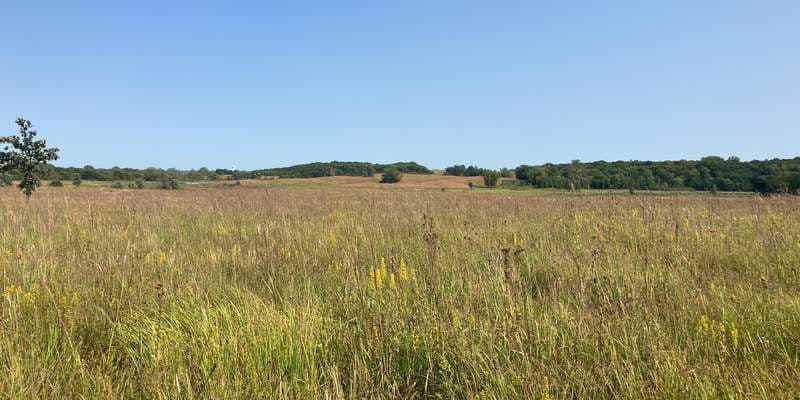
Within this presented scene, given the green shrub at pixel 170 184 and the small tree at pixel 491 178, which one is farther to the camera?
the small tree at pixel 491 178

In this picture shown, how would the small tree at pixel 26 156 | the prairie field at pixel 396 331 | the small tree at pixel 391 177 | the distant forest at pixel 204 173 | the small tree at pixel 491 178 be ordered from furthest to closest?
the small tree at pixel 391 177, the small tree at pixel 491 178, the distant forest at pixel 204 173, the small tree at pixel 26 156, the prairie field at pixel 396 331

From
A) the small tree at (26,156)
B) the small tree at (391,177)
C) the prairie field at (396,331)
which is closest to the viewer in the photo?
the prairie field at (396,331)

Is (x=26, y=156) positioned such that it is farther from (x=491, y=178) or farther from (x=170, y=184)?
(x=491, y=178)

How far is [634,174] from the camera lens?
1504 centimetres

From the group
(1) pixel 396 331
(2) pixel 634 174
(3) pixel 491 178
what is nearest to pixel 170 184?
(2) pixel 634 174

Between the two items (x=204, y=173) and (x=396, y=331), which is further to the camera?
(x=204, y=173)

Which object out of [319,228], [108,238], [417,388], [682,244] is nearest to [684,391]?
[417,388]

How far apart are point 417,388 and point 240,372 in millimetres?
819

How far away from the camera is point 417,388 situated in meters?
1.83

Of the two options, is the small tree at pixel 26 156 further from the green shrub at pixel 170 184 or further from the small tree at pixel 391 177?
the small tree at pixel 391 177

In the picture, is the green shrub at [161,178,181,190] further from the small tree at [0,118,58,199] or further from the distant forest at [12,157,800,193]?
the small tree at [0,118,58,199]

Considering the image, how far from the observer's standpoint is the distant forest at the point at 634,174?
9297 millimetres

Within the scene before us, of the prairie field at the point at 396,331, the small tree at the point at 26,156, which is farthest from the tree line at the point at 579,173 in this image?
the prairie field at the point at 396,331

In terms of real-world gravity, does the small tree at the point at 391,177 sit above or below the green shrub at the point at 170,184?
above
